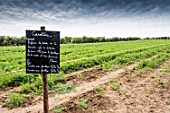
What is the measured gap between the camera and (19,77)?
8.76 metres

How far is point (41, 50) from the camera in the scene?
4.60 m

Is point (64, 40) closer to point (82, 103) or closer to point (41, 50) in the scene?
point (82, 103)

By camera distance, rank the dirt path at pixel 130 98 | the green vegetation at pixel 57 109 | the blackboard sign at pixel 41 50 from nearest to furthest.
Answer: the blackboard sign at pixel 41 50 → the green vegetation at pixel 57 109 → the dirt path at pixel 130 98

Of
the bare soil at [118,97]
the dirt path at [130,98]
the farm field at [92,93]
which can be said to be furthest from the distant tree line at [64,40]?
the dirt path at [130,98]

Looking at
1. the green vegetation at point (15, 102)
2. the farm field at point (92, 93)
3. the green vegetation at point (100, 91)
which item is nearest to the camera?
the farm field at point (92, 93)

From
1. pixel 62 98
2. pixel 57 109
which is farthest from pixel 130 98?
pixel 57 109

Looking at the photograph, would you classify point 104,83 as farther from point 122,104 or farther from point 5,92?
point 5,92

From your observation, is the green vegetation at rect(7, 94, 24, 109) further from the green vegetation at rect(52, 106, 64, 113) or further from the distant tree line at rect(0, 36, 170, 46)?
the distant tree line at rect(0, 36, 170, 46)

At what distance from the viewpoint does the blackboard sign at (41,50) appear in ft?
14.9

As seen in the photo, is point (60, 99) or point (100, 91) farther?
point (100, 91)

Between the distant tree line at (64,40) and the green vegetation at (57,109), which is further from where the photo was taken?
the distant tree line at (64,40)

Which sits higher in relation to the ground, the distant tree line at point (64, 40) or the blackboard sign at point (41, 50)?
the distant tree line at point (64, 40)

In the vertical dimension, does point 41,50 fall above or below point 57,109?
above

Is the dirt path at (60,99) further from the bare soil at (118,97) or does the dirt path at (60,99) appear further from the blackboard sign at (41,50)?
the blackboard sign at (41,50)
